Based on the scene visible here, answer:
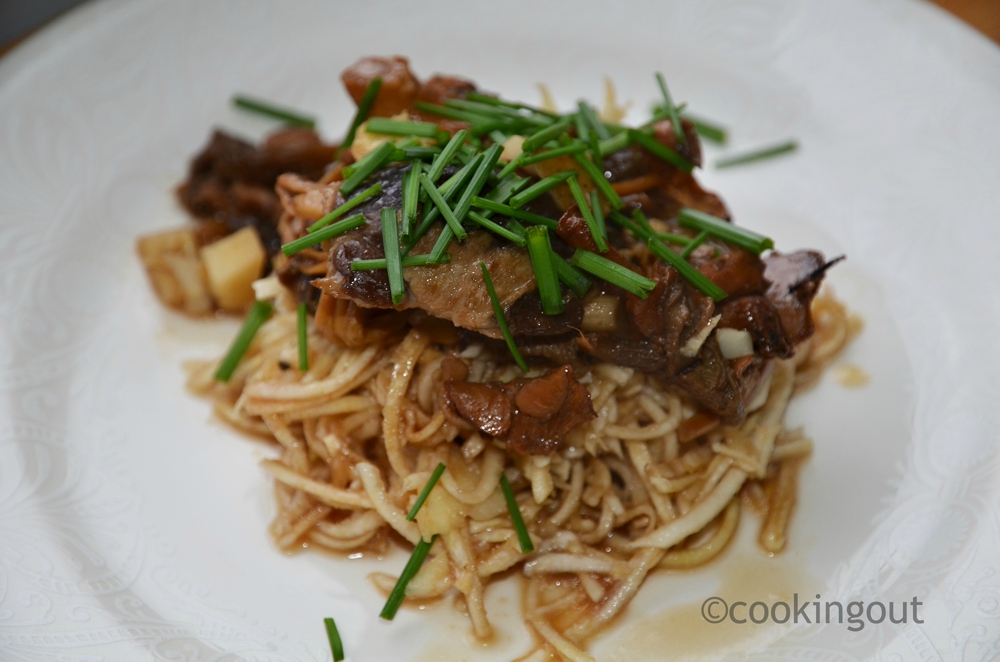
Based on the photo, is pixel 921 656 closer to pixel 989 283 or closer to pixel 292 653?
pixel 989 283

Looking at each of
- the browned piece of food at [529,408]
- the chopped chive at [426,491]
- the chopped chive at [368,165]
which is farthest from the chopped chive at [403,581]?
the chopped chive at [368,165]

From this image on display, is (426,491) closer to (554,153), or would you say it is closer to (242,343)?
(242,343)

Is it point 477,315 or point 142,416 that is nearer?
point 477,315

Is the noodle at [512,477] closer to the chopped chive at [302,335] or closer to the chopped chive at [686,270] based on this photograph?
the chopped chive at [302,335]

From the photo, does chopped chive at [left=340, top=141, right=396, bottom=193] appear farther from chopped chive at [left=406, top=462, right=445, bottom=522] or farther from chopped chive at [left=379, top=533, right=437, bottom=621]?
chopped chive at [left=379, top=533, right=437, bottom=621]

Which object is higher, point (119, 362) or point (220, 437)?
point (119, 362)

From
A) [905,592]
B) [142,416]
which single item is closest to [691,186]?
[905,592]

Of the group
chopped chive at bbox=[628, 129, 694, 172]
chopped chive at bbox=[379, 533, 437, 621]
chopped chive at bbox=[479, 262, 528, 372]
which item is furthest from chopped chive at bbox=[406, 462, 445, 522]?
chopped chive at bbox=[628, 129, 694, 172]
